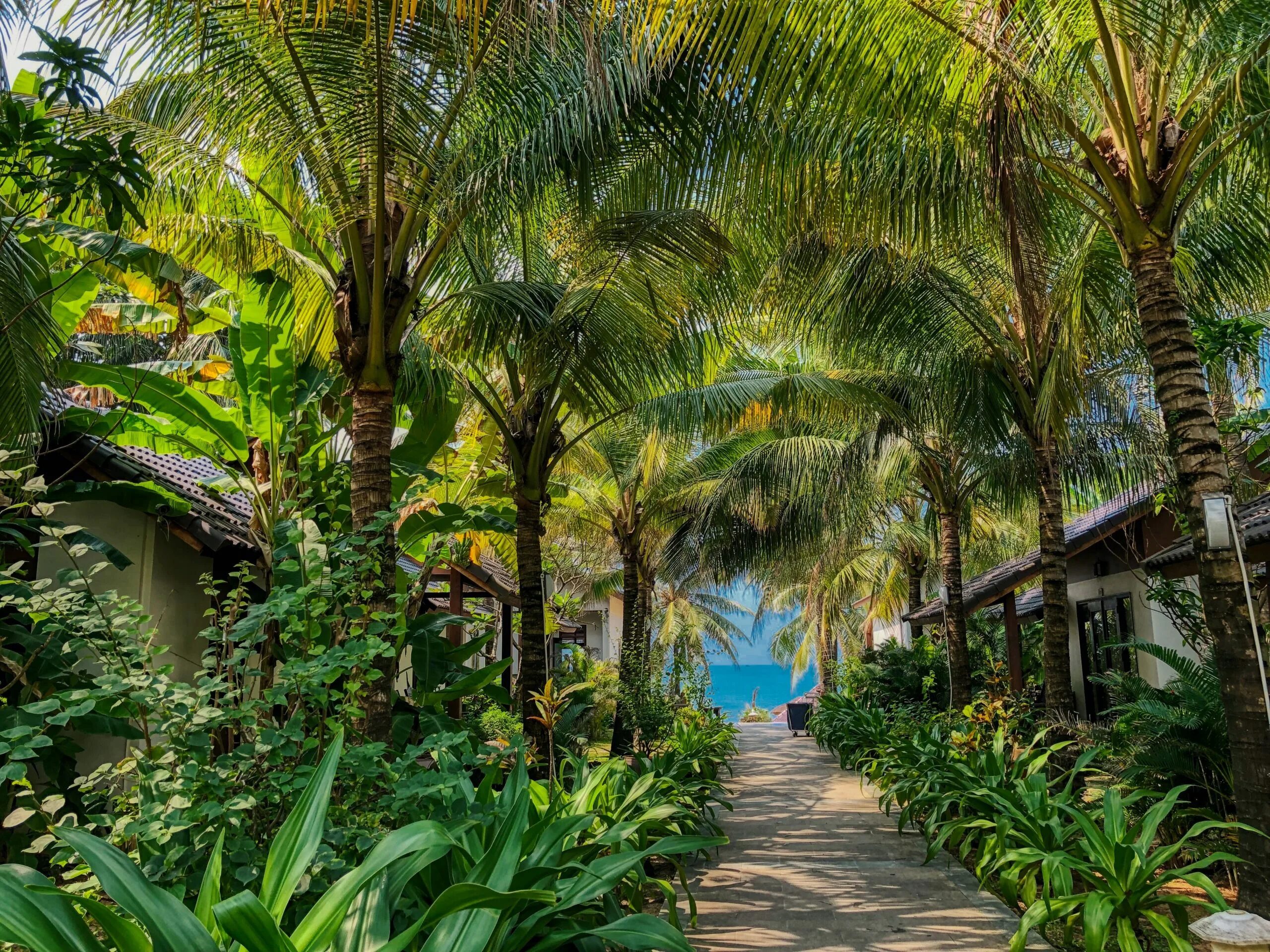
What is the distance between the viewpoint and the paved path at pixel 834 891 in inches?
223

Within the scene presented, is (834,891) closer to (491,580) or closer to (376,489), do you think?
(376,489)

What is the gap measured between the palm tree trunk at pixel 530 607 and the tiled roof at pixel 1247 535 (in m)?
6.00

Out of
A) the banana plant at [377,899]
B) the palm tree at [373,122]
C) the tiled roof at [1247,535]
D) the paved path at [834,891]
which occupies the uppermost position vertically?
the palm tree at [373,122]

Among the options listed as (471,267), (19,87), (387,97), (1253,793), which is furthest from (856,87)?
(19,87)

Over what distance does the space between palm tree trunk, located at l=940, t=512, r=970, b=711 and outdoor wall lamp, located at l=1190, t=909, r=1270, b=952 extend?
30.5 feet

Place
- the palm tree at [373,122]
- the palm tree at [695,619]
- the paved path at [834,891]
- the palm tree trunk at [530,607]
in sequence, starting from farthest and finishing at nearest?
the palm tree at [695,619]
the palm tree trunk at [530,607]
the paved path at [834,891]
the palm tree at [373,122]

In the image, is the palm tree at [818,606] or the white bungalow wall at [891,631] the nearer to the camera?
the palm tree at [818,606]

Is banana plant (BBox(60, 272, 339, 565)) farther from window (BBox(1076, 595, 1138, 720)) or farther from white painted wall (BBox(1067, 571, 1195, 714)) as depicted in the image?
window (BBox(1076, 595, 1138, 720))

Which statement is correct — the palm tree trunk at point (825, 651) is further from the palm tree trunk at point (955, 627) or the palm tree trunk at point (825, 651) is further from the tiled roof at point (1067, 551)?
the palm tree trunk at point (955, 627)

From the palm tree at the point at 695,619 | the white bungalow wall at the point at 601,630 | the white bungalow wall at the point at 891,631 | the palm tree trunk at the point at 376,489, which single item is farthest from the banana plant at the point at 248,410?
the white bungalow wall at the point at 601,630

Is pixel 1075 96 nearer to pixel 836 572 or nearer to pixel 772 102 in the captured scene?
pixel 772 102

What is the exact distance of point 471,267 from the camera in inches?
317

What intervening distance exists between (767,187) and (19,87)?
6152mm

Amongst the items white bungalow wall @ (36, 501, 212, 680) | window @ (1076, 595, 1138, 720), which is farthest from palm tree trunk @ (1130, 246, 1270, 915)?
window @ (1076, 595, 1138, 720)
